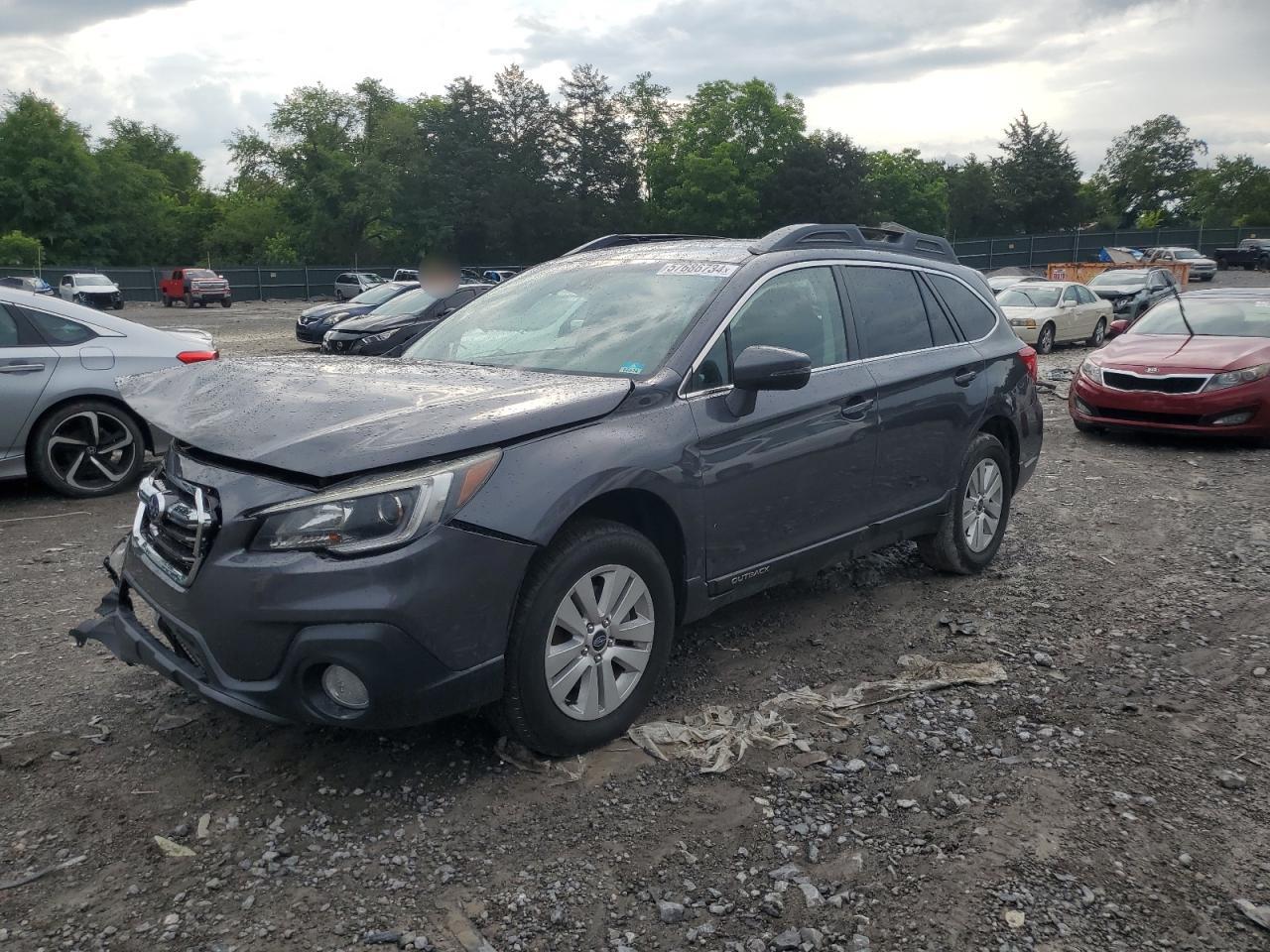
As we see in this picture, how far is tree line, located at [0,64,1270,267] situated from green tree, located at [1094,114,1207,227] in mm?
8118

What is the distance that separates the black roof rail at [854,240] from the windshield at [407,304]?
41.0 ft

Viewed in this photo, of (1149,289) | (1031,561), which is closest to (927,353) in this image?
(1031,561)

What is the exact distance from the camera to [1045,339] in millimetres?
20344

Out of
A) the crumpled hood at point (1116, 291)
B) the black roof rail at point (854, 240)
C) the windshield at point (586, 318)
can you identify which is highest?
the black roof rail at point (854, 240)

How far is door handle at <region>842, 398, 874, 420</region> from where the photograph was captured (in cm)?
455

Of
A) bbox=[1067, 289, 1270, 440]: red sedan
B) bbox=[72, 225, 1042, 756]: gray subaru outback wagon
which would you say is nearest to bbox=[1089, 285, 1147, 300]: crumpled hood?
bbox=[1067, 289, 1270, 440]: red sedan

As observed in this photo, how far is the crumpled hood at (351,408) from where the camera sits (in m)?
3.07

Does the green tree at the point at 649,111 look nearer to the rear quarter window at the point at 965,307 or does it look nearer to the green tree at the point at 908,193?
the green tree at the point at 908,193

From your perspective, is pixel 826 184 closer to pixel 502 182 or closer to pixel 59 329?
pixel 502 182

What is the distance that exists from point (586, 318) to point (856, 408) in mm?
1259

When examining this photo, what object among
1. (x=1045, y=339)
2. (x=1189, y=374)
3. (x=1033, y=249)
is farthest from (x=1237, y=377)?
(x=1033, y=249)

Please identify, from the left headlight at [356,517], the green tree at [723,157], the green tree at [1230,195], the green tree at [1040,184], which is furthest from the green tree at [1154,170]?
the left headlight at [356,517]

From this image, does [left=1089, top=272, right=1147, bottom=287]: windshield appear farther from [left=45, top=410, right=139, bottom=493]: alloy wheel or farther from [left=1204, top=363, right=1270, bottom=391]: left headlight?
[left=45, top=410, right=139, bottom=493]: alloy wheel

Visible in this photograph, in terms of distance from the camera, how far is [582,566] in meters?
3.37
